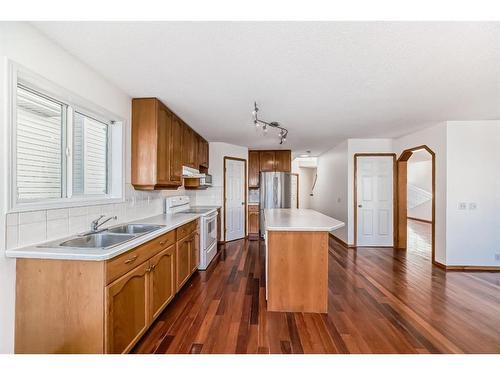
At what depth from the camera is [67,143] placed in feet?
6.29

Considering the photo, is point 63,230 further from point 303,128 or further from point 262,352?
point 303,128

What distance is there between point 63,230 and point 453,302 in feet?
12.9

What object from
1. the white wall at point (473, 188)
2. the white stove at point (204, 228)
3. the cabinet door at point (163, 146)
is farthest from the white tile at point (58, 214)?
the white wall at point (473, 188)

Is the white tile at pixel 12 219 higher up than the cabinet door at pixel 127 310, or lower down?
higher up

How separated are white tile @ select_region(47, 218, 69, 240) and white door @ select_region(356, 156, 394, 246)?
4.83m

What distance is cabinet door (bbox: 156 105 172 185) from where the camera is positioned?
2.74m

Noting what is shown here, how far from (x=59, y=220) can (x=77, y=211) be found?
0.60 ft

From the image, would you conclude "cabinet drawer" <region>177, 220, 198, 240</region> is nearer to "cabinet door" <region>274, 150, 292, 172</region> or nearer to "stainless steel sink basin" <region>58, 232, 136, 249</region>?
"stainless steel sink basin" <region>58, 232, 136, 249</region>

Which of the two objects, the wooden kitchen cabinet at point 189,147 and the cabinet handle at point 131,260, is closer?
the cabinet handle at point 131,260

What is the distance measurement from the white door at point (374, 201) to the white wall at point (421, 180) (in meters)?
5.01

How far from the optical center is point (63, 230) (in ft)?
5.88

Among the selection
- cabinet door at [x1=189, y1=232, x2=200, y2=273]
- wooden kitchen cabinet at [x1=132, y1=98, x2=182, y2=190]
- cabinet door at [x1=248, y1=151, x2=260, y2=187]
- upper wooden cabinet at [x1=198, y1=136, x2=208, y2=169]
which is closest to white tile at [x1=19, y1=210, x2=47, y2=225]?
wooden kitchen cabinet at [x1=132, y1=98, x2=182, y2=190]

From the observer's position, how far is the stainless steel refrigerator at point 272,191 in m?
5.84

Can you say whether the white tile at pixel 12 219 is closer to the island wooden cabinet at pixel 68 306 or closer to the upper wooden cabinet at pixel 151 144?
the island wooden cabinet at pixel 68 306
